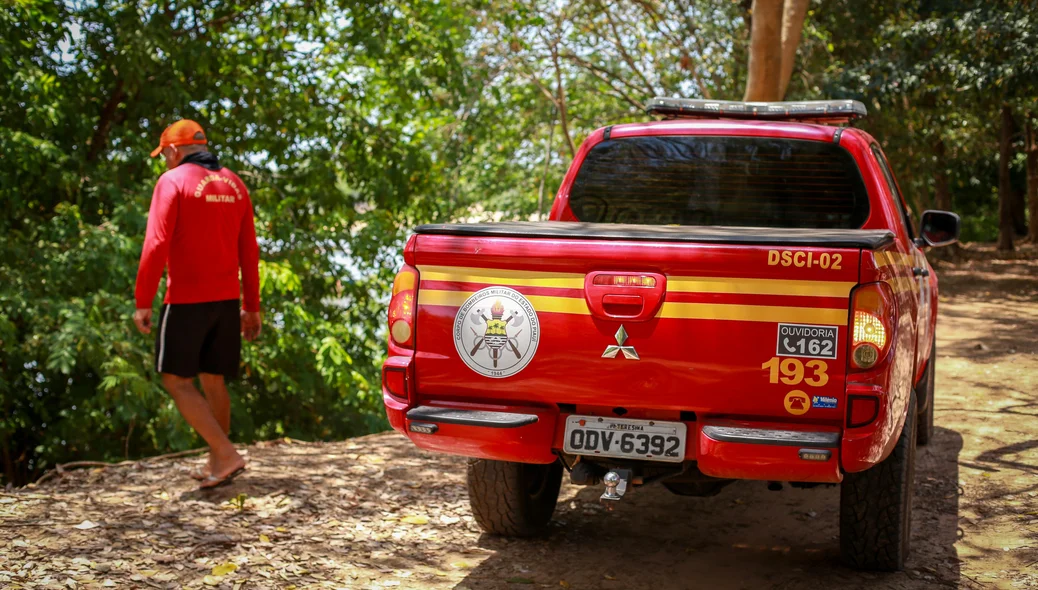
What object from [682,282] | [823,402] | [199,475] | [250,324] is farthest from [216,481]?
[823,402]

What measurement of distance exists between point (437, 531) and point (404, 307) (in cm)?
156

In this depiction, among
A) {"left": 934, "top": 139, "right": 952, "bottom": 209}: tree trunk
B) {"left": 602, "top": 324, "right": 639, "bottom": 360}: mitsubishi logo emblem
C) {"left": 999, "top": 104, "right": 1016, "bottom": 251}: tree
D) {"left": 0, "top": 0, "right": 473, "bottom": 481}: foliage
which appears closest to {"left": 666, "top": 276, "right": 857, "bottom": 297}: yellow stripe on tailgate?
{"left": 602, "top": 324, "right": 639, "bottom": 360}: mitsubishi logo emblem

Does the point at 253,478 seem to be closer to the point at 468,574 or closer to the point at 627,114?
the point at 468,574

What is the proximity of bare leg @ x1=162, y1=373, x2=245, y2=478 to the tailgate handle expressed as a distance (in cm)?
256

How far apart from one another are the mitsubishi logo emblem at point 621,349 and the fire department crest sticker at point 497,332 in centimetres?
27

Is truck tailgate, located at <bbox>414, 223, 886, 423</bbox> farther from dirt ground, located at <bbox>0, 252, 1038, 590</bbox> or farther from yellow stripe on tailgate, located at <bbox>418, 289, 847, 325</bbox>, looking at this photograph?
dirt ground, located at <bbox>0, 252, 1038, 590</bbox>

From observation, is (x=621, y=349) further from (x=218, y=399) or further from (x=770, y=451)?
(x=218, y=399)

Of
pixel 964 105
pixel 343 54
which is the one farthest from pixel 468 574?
pixel 964 105

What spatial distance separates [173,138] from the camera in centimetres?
543

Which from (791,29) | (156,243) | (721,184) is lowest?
(156,243)

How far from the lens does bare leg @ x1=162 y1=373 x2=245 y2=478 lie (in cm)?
529

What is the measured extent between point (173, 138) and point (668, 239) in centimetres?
305

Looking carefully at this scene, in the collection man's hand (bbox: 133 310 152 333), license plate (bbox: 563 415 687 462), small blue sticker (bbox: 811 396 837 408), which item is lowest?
license plate (bbox: 563 415 687 462)

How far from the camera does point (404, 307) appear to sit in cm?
394
